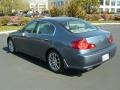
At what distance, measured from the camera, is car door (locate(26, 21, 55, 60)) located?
22.1 feet

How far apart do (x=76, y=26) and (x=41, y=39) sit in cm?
114

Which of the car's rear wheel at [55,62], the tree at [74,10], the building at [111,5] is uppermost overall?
the building at [111,5]

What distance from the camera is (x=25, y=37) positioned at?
787 centimetres

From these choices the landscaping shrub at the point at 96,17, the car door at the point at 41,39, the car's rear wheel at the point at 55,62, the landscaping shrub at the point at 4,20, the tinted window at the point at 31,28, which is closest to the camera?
the car's rear wheel at the point at 55,62

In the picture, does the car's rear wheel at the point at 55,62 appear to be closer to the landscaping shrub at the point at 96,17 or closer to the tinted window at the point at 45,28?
the tinted window at the point at 45,28

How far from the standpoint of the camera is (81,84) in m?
5.73

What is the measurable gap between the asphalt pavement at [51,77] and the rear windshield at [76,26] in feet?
3.94

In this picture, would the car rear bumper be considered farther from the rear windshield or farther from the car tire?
the car tire

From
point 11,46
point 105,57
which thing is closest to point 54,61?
point 105,57

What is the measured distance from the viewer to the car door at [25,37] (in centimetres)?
764

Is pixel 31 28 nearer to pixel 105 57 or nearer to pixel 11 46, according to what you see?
pixel 11 46

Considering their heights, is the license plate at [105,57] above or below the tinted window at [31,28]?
below

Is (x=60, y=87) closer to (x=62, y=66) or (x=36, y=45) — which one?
(x=62, y=66)

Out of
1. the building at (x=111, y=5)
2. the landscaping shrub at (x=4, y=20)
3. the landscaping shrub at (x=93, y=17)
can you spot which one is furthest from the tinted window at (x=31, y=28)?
the building at (x=111, y=5)
